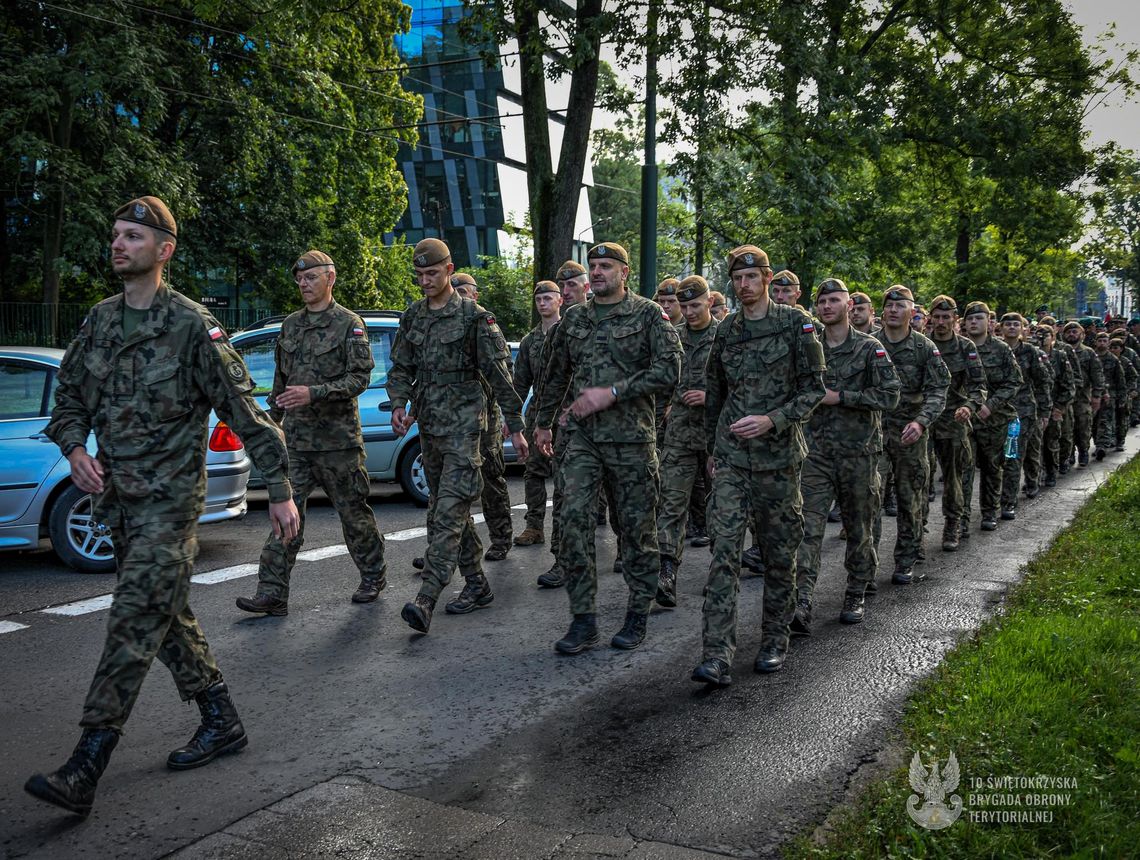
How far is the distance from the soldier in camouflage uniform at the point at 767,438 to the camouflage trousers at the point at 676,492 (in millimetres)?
1895

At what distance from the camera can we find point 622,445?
6.32m

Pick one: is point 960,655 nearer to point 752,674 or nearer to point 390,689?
point 752,674

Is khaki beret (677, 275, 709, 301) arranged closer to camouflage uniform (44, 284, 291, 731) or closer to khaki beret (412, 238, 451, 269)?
khaki beret (412, 238, 451, 269)

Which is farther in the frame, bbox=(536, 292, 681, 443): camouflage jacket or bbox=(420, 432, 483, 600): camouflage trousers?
bbox=(420, 432, 483, 600): camouflage trousers

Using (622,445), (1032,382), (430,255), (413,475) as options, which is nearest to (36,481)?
(430,255)

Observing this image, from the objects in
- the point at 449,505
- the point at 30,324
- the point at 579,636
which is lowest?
the point at 579,636

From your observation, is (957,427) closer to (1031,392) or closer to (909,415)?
(909,415)

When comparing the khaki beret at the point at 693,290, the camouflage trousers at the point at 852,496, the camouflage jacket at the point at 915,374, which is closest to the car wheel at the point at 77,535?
the khaki beret at the point at 693,290

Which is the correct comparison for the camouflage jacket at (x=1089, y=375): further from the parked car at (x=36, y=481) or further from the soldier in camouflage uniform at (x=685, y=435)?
the parked car at (x=36, y=481)

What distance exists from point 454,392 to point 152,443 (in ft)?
9.42

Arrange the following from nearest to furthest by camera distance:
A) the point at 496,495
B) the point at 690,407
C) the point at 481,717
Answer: the point at 481,717, the point at 690,407, the point at 496,495

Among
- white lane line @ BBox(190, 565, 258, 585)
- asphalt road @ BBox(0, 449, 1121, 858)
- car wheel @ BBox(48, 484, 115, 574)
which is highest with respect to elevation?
car wheel @ BBox(48, 484, 115, 574)

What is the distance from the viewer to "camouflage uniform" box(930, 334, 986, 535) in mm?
9883

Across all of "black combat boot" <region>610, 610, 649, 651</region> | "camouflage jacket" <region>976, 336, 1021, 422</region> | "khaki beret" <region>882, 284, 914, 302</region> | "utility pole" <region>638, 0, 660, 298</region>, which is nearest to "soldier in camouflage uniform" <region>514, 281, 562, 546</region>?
"khaki beret" <region>882, 284, 914, 302</region>
